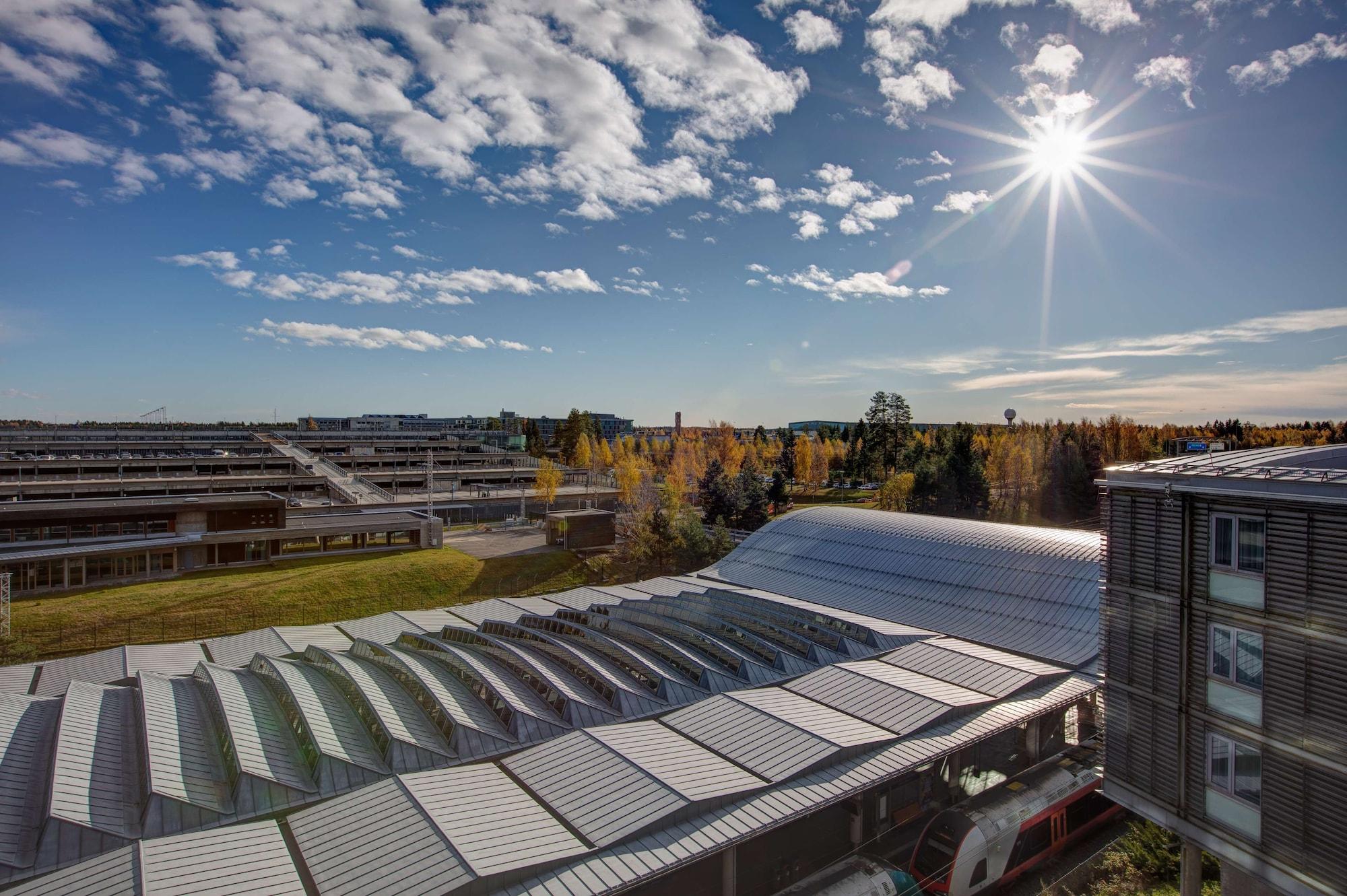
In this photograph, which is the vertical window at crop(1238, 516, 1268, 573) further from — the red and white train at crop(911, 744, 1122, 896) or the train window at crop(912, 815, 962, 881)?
the train window at crop(912, 815, 962, 881)

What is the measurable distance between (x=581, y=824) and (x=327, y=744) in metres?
7.16

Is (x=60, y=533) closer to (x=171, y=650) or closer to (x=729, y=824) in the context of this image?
(x=171, y=650)

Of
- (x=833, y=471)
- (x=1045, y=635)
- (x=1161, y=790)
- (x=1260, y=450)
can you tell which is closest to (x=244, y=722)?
(x=1161, y=790)

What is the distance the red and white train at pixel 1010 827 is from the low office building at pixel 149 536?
4315cm

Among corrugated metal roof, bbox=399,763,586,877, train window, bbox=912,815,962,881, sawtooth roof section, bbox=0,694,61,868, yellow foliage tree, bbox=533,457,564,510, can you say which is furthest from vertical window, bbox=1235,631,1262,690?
yellow foliage tree, bbox=533,457,564,510

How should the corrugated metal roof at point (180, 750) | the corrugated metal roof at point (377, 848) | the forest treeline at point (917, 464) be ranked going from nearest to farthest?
1. the corrugated metal roof at point (377, 848)
2. the corrugated metal roof at point (180, 750)
3. the forest treeline at point (917, 464)

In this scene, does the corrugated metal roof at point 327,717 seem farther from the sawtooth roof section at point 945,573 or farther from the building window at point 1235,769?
the sawtooth roof section at point 945,573

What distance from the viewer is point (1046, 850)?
1814 cm

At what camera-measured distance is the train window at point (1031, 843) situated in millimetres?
17266

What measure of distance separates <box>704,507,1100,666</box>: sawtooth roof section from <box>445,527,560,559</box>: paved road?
58.2ft

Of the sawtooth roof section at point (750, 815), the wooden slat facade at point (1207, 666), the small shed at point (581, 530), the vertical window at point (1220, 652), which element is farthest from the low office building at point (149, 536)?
the vertical window at point (1220, 652)

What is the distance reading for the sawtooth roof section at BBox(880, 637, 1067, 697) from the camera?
69.3 feet

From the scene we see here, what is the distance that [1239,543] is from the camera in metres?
11.6

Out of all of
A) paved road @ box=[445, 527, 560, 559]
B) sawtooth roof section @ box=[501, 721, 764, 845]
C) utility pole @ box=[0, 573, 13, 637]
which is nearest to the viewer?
sawtooth roof section @ box=[501, 721, 764, 845]
